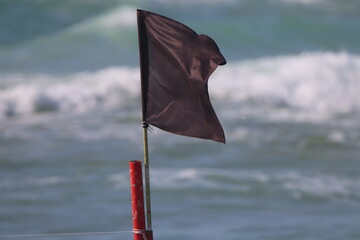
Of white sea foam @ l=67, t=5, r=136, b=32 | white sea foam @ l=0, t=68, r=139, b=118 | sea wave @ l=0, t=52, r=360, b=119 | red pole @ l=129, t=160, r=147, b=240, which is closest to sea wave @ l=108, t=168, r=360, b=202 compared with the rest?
sea wave @ l=0, t=52, r=360, b=119

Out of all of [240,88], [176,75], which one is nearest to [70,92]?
[240,88]

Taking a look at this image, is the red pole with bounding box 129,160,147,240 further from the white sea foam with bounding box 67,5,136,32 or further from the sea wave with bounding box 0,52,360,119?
the white sea foam with bounding box 67,5,136,32

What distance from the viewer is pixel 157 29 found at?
21.2 feet

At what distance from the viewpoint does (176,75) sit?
646cm

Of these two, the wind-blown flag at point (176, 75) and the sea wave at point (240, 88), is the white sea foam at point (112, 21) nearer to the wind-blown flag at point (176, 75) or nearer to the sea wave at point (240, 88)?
the sea wave at point (240, 88)

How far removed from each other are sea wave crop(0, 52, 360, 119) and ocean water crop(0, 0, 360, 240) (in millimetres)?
29

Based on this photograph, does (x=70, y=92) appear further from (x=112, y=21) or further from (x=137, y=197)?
(x=137, y=197)

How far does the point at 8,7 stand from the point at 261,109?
7116 mm

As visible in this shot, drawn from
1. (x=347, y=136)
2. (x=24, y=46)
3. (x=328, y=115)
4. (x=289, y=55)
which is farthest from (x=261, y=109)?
(x=24, y=46)

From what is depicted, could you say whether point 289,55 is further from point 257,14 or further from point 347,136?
point 347,136

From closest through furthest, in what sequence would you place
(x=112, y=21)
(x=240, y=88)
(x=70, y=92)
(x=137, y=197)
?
(x=137, y=197)
(x=70, y=92)
(x=240, y=88)
(x=112, y=21)

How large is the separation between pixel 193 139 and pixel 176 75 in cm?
838

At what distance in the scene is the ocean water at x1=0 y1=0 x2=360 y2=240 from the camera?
10930 mm

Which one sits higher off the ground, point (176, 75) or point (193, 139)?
point (193, 139)
